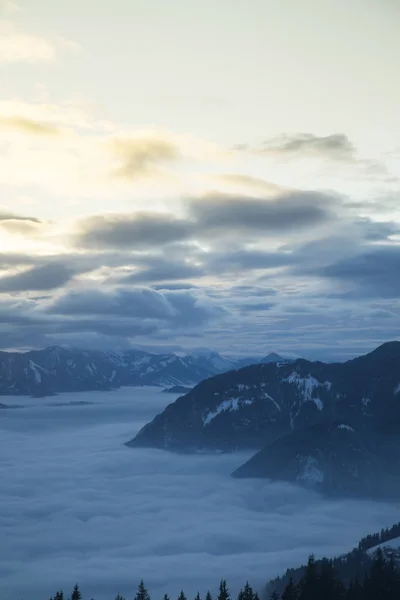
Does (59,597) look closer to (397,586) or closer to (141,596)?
(141,596)

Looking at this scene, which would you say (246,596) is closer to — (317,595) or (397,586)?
(317,595)

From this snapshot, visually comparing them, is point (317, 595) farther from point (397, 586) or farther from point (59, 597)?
point (59, 597)

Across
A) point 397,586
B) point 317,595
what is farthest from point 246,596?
point 397,586

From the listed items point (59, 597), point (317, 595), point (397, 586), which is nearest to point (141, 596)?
point (59, 597)

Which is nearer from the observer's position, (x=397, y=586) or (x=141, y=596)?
(x=141, y=596)

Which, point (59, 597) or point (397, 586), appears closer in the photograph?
point (59, 597)

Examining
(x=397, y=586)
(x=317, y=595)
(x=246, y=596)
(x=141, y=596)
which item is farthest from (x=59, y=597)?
(x=397, y=586)

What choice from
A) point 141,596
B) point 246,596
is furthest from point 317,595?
point 141,596
